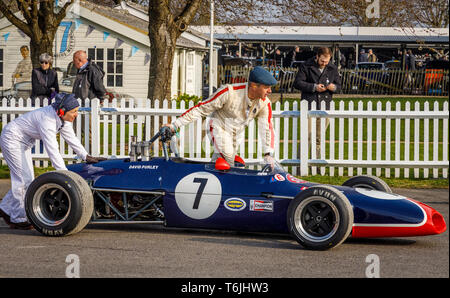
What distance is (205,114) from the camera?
28.1 feet

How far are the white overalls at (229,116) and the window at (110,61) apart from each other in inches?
875

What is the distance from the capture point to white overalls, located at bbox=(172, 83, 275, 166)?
845cm

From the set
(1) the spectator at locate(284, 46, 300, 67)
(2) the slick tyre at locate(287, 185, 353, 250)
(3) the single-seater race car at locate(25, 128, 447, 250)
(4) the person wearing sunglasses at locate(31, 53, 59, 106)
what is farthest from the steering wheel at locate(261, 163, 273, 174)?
(1) the spectator at locate(284, 46, 300, 67)

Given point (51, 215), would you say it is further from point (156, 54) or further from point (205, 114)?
point (156, 54)

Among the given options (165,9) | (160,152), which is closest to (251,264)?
(160,152)

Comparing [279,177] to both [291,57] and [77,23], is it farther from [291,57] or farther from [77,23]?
[291,57]

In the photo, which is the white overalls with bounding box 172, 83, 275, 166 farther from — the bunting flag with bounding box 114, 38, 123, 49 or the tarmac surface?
the bunting flag with bounding box 114, 38, 123, 49

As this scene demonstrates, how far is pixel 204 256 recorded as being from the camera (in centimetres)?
710

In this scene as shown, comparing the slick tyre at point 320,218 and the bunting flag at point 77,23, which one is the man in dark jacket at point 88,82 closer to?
the slick tyre at point 320,218

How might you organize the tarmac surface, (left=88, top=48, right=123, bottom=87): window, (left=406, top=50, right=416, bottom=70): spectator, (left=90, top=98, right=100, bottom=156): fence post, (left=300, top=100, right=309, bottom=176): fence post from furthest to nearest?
(left=406, top=50, right=416, bottom=70): spectator → (left=88, top=48, right=123, bottom=87): window → (left=90, top=98, right=100, bottom=156): fence post → (left=300, top=100, right=309, bottom=176): fence post → the tarmac surface

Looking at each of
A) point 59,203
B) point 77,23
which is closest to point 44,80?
point 59,203

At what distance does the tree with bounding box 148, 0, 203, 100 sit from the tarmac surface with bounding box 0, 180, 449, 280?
24.5ft

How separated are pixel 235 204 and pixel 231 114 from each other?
120 centimetres

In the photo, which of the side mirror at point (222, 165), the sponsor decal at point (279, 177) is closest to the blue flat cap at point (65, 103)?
the side mirror at point (222, 165)
